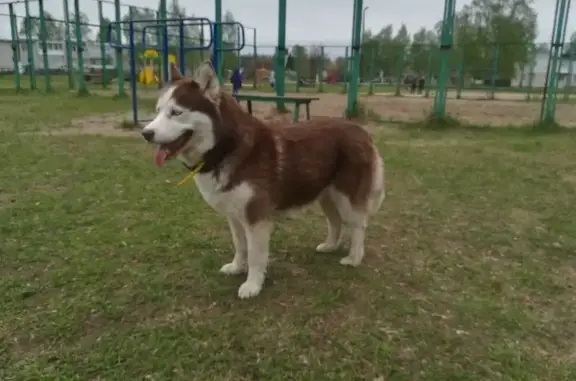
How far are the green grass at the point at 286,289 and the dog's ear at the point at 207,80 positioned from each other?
1.44 m

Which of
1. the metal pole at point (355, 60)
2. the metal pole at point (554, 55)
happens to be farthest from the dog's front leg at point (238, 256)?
the metal pole at point (554, 55)

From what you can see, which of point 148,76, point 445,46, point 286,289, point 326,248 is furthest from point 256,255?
point 148,76

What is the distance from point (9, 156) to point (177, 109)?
5910 mm

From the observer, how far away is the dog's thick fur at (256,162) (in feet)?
10.00

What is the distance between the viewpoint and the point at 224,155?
3244 mm

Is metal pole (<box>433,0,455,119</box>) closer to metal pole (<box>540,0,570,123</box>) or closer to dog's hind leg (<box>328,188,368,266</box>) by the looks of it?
metal pole (<box>540,0,570,123</box>)

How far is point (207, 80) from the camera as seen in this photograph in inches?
120

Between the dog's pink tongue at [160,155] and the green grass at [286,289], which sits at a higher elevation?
the dog's pink tongue at [160,155]

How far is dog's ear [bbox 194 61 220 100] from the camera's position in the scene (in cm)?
302

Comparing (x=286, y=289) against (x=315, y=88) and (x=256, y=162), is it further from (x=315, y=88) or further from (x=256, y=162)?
(x=315, y=88)

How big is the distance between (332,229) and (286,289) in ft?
2.97

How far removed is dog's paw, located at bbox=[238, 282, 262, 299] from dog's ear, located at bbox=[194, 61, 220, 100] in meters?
1.34

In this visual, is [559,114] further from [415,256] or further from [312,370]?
[312,370]

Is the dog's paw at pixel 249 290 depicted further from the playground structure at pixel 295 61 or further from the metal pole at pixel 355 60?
the metal pole at pixel 355 60
